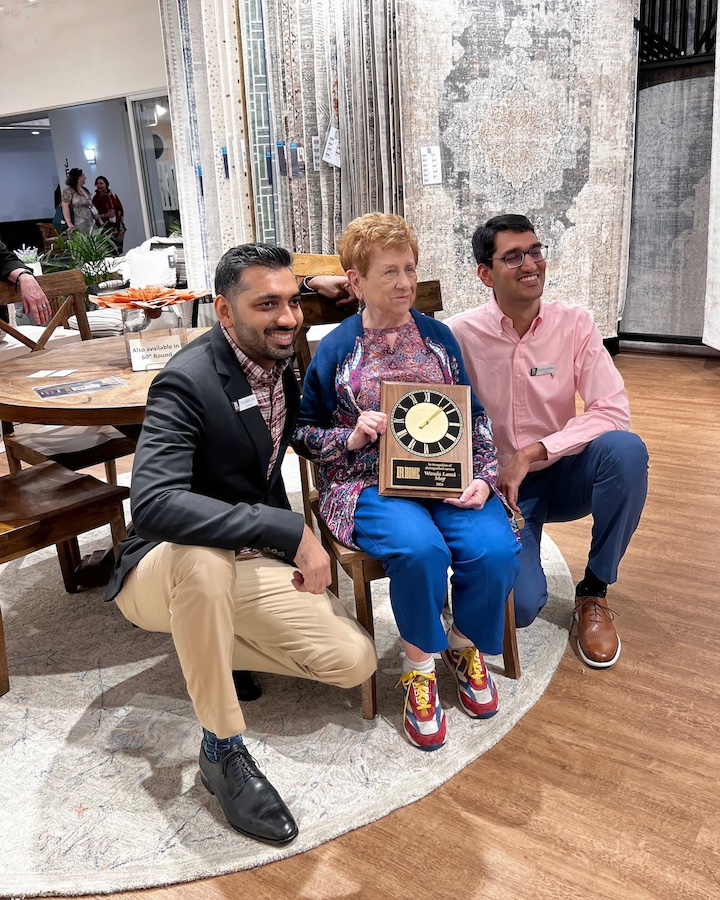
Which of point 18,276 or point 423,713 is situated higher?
point 18,276

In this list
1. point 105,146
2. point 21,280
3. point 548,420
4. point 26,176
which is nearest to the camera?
point 548,420

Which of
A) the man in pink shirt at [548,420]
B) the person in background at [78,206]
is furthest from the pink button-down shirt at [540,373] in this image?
the person in background at [78,206]

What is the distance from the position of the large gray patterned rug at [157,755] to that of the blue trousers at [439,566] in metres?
0.30

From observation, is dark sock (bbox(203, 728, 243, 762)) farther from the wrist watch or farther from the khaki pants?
the wrist watch

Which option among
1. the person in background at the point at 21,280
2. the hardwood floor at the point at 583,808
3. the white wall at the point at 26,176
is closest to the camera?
the hardwood floor at the point at 583,808

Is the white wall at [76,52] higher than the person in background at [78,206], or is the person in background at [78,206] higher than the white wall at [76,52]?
the white wall at [76,52]

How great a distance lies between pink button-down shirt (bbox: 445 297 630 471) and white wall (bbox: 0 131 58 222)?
933 centimetres

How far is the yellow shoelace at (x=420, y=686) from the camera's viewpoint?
6.40ft

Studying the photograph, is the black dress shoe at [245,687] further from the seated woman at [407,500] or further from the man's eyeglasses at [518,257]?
the man's eyeglasses at [518,257]

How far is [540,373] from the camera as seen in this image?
2.36 metres

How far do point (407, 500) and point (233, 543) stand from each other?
1.69 feet

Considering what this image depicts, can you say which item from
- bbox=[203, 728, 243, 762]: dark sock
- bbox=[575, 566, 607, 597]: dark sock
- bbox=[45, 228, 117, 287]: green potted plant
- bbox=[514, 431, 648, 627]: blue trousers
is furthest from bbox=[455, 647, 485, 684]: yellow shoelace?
bbox=[45, 228, 117, 287]: green potted plant

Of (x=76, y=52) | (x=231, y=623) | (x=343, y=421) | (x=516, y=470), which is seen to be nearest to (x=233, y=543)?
(x=231, y=623)

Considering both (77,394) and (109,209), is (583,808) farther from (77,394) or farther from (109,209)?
(109,209)
